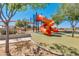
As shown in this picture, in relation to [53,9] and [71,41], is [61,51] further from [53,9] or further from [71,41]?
[53,9]

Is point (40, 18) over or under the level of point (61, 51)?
over

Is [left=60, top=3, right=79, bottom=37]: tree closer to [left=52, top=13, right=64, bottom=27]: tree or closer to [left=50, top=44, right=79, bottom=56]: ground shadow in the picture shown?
[left=52, top=13, right=64, bottom=27]: tree

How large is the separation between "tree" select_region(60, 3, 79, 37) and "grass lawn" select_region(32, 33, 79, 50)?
0.28 ft

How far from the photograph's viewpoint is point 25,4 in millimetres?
2898

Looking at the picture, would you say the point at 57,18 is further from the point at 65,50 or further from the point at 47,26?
the point at 65,50

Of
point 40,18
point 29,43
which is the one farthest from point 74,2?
point 29,43

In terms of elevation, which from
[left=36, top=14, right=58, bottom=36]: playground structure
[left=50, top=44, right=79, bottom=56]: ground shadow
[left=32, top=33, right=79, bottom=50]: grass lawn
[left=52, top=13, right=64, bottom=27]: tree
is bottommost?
[left=50, top=44, right=79, bottom=56]: ground shadow

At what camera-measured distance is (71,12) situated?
2930mm

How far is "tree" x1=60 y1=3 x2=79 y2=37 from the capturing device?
2.90 metres

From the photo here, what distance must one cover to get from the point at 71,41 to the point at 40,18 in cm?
34

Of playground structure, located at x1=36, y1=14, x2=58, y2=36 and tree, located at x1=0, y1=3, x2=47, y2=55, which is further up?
tree, located at x1=0, y1=3, x2=47, y2=55

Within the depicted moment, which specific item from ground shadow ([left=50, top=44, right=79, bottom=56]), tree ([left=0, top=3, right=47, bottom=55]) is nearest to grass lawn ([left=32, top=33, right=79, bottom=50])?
ground shadow ([left=50, top=44, right=79, bottom=56])

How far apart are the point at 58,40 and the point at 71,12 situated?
0.27 m

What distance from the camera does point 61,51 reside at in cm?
293
